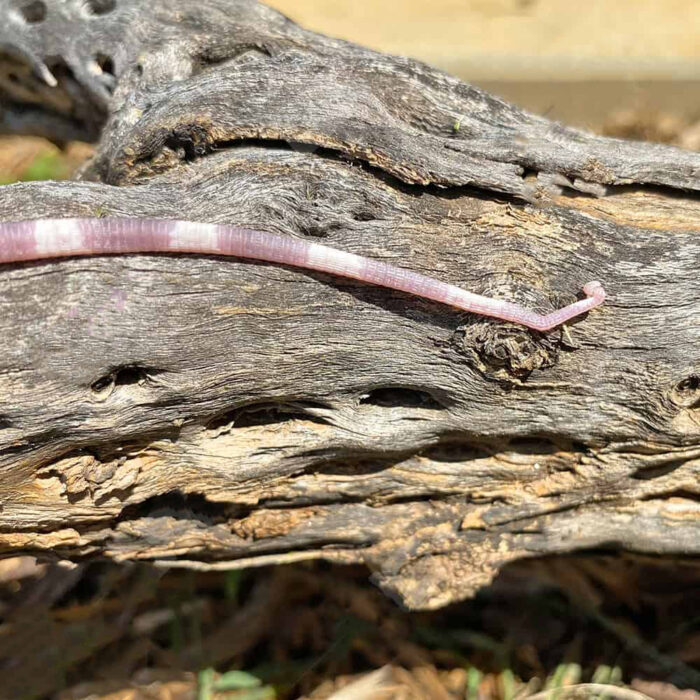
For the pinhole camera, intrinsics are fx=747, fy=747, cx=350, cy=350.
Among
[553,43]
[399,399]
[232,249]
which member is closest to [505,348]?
[399,399]

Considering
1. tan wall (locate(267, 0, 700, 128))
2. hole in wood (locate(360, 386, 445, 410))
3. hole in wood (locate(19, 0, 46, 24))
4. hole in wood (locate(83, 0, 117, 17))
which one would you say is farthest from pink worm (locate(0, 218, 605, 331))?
tan wall (locate(267, 0, 700, 128))

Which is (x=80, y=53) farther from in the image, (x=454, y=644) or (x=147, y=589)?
(x=454, y=644)

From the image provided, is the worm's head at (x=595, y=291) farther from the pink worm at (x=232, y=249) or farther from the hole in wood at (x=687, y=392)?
the hole in wood at (x=687, y=392)

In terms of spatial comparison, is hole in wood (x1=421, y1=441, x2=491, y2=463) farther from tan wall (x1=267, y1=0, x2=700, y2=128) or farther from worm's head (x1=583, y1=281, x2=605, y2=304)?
tan wall (x1=267, y1=0, x2=700, y2=128)

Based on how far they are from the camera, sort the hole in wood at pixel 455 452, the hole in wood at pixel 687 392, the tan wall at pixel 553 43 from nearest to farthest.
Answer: the hole in wood at pixel 687 392
the hole in wood at pixel 455 452
the tan wall at pixel 553 43

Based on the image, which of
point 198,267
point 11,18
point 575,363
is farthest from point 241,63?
point 575,363

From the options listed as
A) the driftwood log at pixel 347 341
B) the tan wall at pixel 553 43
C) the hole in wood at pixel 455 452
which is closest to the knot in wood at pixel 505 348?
the driftwood log at pixel 347 341
